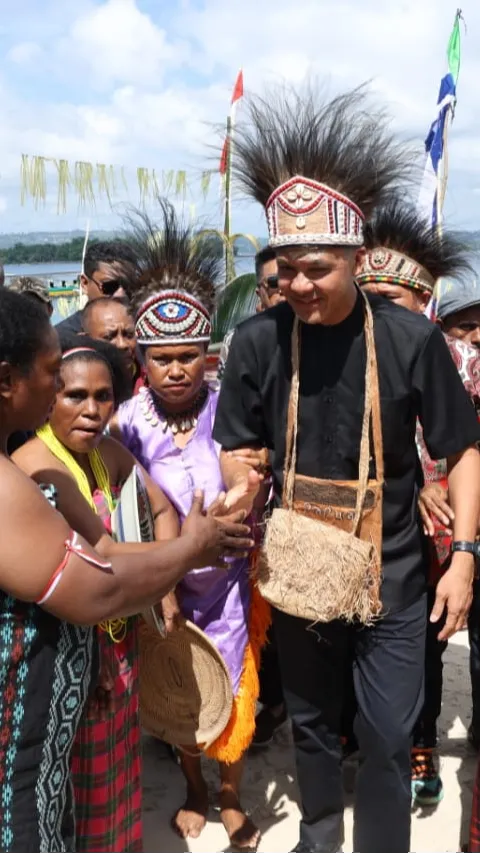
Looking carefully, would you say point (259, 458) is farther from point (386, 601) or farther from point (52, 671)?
point (52, 671)

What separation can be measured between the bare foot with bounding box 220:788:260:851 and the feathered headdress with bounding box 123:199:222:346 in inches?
71.8

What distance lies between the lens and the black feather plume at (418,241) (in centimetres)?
326

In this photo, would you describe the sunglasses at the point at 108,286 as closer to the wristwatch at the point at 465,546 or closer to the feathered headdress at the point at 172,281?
the feathered headdress at the point at 172,281

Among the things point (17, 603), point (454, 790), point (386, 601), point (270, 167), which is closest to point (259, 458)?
point (386, 601)

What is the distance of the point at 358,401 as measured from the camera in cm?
250

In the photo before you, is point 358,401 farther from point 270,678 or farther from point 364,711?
point 270,678

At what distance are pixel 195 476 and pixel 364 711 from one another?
1068 mm

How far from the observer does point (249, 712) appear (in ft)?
10.1

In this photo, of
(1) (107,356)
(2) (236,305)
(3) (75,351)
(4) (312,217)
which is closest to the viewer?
(4) (312,217)

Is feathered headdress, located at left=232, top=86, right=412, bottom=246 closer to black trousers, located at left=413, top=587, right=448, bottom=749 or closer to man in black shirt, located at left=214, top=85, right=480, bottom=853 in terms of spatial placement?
man in black shirt, located at left=214, top=85, right=480, bottom=853

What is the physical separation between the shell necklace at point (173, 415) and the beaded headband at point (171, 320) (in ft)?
0.76

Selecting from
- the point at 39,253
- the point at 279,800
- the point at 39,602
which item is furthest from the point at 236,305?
the point at 39,253

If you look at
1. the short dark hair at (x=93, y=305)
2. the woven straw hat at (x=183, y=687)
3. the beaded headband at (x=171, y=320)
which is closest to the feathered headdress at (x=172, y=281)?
the beaded headband at (x=171, y=320)

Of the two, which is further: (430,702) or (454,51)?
(454,51)
